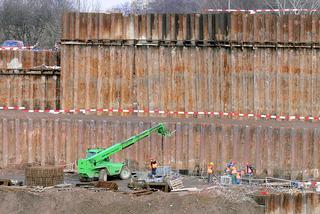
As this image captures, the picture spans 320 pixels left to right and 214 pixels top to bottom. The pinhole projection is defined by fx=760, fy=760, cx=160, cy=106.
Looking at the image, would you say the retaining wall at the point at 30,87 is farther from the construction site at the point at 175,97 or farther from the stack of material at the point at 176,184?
the stack of material at the point at 176,184

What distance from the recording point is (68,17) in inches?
1267

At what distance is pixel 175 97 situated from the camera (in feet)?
105

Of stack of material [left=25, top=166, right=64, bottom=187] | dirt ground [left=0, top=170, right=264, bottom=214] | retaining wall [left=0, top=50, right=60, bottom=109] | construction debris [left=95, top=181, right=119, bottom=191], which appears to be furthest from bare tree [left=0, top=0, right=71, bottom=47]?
dirt ground [left=0, top=170, right=264, bottom=214]

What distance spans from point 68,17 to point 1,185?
8.46 m

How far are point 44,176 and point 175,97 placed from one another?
23.9 ft

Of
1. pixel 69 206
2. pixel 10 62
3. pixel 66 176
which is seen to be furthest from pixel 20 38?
pixel 69 206

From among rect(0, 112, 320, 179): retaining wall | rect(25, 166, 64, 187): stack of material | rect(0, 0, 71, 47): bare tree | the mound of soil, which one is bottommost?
the mound of soil

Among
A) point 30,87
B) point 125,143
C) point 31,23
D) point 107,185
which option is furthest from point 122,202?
point 31,23

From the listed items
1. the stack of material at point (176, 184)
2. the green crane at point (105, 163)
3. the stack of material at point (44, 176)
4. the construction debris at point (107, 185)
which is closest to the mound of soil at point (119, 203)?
the construction debris at point (107, 185)

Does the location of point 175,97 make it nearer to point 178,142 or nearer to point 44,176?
point 178,142

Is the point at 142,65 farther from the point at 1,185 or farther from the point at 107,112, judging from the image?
→ the point at 1,185

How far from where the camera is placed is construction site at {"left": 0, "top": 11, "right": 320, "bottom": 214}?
3009 cm

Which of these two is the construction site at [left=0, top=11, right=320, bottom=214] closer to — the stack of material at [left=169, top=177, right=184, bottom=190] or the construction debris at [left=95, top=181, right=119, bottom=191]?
the stack of material at [left=169, top=177, right=184, bottom=190]

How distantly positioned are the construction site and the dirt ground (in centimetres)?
347
